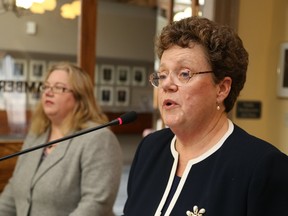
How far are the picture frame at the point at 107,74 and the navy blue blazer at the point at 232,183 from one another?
176 inches

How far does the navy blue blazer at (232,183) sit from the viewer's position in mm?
938

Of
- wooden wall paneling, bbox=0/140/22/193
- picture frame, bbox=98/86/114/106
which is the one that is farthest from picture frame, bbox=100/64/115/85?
wooden wall paneling, bbox=0/140/22/193

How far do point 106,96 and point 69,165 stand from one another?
399 centimetres

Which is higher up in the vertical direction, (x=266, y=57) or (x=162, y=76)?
(x=266, y=57)

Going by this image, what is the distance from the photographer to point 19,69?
3.33 m

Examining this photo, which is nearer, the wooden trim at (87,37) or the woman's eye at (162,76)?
the woman's eye at (162,76)

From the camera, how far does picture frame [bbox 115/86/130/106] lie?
5840mm

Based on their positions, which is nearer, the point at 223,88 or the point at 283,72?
the point at 223,88

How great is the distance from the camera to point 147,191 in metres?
1.18

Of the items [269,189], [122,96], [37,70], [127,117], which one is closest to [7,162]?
[37,70]

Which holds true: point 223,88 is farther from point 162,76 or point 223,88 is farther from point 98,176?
point 98,176

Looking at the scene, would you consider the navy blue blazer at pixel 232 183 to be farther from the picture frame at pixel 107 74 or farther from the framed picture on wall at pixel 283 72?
the picture frame at pixel 107 74

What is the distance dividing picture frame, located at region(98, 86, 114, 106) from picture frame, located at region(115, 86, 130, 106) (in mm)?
96

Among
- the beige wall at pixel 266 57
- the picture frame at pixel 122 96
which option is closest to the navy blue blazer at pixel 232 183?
the beige wall at pixel 266 57
